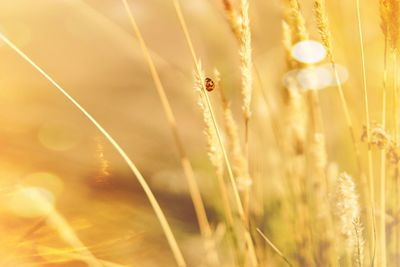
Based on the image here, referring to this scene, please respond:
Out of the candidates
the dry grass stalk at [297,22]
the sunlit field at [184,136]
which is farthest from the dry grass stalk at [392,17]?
the dry grass stalk at [297,22]

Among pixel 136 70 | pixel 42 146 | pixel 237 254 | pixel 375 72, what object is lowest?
pixel 237 254

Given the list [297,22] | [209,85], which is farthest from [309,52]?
[209,85]

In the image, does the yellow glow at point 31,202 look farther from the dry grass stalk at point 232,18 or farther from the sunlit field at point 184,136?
the dry grass stalk at point 232,18

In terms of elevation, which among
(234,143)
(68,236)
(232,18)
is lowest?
(68,236)

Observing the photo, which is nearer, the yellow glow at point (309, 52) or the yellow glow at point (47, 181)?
the yellow glow at point (47, 181)

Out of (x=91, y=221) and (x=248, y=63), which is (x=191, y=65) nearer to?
(x=248, y=63)

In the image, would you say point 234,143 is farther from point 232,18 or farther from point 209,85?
point 232,18

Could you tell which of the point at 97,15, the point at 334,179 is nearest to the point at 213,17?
the point at 97,15

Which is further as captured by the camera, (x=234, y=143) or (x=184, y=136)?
(x=184, y=136)
